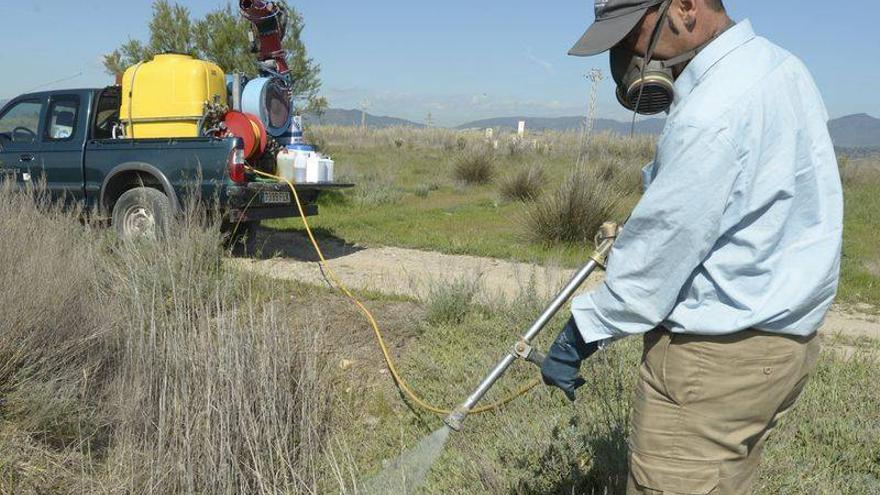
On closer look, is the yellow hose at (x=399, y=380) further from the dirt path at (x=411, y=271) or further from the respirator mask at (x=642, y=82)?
the respirator mask at (x=642, y=82)

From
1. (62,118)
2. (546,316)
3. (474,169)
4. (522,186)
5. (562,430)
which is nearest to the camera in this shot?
(546,316)

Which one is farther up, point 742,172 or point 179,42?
point 179,42

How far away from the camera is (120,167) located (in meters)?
8.00

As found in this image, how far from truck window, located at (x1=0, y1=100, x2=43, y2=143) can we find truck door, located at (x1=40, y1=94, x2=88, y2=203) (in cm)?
22

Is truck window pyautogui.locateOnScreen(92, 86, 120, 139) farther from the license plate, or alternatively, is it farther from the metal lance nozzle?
the metal lance nozzle

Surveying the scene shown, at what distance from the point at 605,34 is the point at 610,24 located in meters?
0.03

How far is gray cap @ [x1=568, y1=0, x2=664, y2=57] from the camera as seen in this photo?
1.97 m

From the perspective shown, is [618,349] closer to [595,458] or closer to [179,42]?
[595,458]

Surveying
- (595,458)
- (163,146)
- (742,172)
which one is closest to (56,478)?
(595,458)

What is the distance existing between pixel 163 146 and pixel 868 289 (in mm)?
7671

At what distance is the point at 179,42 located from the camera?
47.1ft

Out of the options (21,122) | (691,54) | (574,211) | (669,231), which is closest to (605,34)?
(691,54)

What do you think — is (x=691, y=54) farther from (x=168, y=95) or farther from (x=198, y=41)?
(x=198, y=41)

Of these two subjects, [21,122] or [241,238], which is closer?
[241,238]
